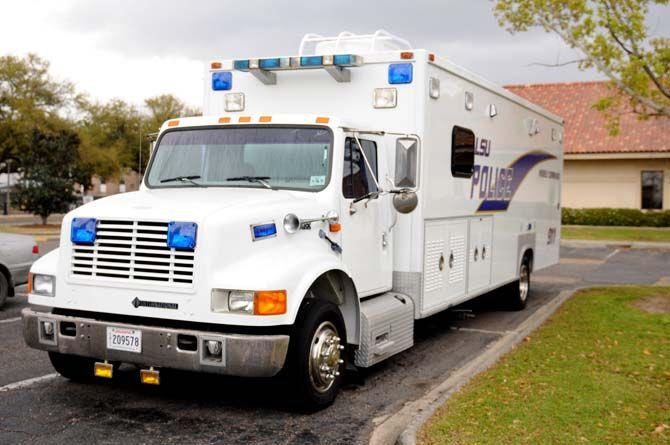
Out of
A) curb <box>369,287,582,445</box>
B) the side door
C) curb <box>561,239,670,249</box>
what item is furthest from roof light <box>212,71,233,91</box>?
curb <box>561,239,670,249</box>

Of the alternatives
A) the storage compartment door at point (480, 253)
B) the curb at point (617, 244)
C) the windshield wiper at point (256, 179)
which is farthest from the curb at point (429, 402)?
the curb at point (617, 244)

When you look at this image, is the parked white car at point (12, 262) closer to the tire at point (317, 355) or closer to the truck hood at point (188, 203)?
the truck hood at point (188, 203)

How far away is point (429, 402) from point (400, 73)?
3.27m

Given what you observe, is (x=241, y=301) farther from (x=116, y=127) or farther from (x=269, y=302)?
(x=116, y=127)

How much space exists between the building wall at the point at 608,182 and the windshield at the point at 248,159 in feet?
97.2

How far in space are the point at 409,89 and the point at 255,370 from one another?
3.51 meters

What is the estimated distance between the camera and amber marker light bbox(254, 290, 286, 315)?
5543 millimetres

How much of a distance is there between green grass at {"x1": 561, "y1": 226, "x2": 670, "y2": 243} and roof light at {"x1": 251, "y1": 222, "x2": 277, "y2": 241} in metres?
23.8

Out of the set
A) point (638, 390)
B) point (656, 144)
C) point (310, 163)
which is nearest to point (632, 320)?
point (638, 390)

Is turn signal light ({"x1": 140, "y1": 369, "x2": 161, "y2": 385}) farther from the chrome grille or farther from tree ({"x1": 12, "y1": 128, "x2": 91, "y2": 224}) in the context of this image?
tree ({"x1": 12, "y1": 128, "x2": 91, "y2": 224})

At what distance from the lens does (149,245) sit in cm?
581

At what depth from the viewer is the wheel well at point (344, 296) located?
6738 mm

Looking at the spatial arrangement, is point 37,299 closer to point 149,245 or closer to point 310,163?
point 149,245

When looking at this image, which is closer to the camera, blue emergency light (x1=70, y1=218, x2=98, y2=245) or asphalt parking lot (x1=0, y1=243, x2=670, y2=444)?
asphalt parking lot (x1=0, y1=243, x2=670, y2=444)
